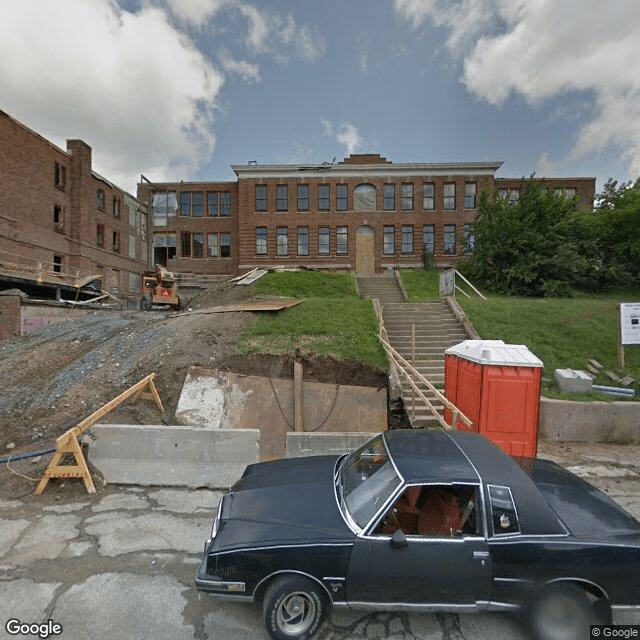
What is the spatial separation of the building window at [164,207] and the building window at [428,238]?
24654mm

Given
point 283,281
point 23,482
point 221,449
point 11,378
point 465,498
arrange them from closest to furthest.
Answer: point 465,498
point 23,482
point 221,449
point 11,378
point 283,281

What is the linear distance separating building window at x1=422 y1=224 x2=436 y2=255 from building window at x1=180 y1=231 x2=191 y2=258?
2277 centimetres

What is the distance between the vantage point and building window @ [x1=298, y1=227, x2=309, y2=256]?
100 ft

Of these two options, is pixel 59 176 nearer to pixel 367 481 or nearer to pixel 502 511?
pixel 367 481

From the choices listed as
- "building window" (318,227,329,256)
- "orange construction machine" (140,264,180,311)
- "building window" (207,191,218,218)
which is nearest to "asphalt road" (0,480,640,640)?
"orange construction machine" (140,264,180,311)

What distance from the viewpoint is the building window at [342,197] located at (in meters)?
30.2

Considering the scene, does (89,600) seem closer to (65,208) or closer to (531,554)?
(531,554)

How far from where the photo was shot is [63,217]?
27422mm

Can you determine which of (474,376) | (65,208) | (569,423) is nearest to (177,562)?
(474,376)

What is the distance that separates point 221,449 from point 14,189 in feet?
93.0

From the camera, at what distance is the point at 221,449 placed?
5426mm

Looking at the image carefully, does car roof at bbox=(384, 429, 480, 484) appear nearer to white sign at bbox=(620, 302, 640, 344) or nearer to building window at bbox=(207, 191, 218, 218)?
white sign at bbox=(620, 302, 640, 344)

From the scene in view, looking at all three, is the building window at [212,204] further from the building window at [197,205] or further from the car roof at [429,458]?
the car roof at [429,458]

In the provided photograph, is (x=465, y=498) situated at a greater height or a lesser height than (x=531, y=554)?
greater
